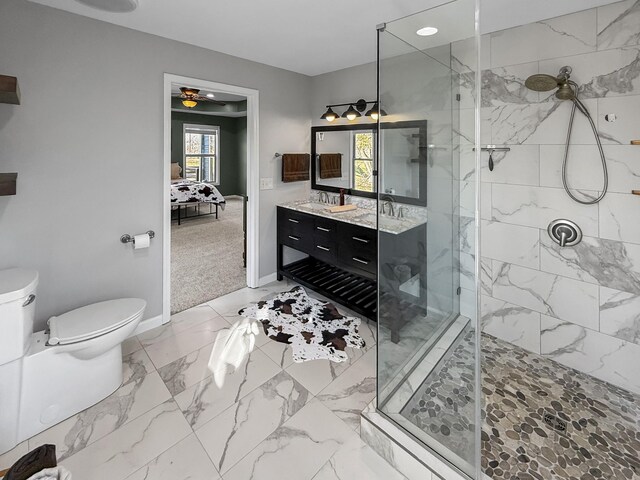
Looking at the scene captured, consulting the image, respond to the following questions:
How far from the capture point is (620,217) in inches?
78.4

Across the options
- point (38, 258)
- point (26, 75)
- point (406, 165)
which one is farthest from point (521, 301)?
point (26, 75)

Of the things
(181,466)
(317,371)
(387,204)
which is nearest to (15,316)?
(181,466)

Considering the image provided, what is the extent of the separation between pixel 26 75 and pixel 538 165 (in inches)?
135

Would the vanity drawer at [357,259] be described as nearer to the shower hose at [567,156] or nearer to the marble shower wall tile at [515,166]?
the marble shower wall tile at [515,166]

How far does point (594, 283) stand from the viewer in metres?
2.12

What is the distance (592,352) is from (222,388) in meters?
2.48

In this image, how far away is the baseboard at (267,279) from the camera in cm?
364

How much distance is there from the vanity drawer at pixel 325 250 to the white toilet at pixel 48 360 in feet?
5.58

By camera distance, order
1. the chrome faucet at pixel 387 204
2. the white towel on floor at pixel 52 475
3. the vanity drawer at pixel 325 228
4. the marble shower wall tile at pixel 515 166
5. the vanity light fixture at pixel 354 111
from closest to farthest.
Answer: the white towel on floor at pixel 52 475 → the chrome faucet at pixel 387 204 → the marble shower wall tile at pixel 515 166 → the vanity drawer at pixel 325 228 → the vanity light fixture at pixel 354 111

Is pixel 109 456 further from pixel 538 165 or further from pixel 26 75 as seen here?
pixel 538 165

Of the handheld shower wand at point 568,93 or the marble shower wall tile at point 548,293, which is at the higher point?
the handheld shower wand at point 568,93

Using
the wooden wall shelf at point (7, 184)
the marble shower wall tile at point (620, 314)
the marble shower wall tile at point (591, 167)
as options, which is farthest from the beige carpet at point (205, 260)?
the marble shower wall tile at point (620, 314)

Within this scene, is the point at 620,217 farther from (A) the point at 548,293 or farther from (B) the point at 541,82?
(B) the point at 541,82

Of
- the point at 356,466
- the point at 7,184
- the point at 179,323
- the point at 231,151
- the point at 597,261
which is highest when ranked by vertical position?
the point at 231,151
